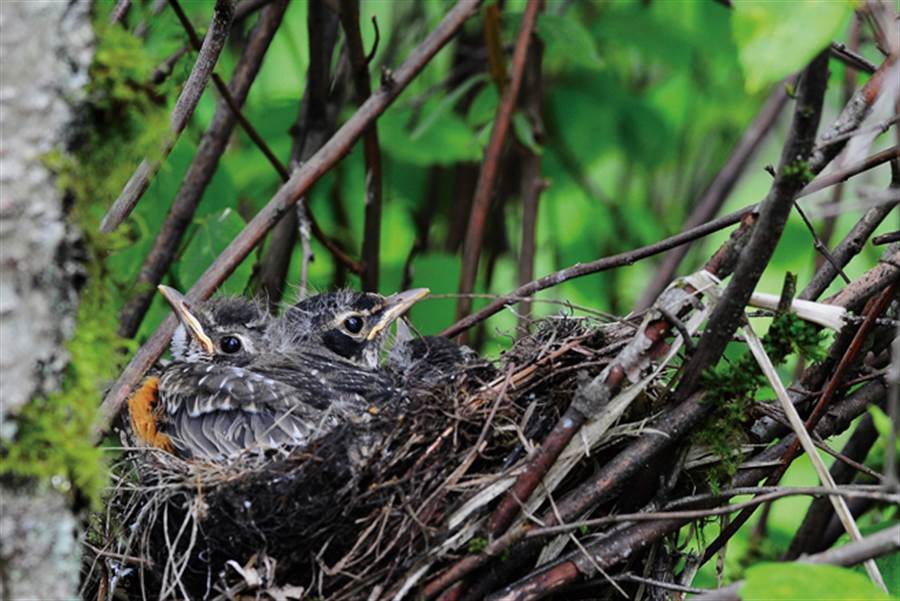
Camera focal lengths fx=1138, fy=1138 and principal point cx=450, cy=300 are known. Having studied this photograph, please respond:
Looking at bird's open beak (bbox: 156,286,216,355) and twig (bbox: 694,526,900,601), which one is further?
bird's open beak (bbox: 156,286,216,355)

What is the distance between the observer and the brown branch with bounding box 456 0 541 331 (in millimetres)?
3795

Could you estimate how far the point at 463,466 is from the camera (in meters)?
2.31

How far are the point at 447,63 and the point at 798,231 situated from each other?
5.99ft

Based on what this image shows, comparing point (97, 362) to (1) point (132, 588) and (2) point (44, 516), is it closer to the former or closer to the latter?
(2) point (44, 516)

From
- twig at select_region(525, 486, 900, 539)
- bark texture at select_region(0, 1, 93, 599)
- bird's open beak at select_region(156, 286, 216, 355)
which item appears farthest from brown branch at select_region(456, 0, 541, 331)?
bark texture at select_region(0, 1, 93, 599)

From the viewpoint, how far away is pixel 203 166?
345 centimetres

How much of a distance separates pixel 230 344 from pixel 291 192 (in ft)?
1.88

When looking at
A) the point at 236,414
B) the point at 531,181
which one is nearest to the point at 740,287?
the point at 236,414

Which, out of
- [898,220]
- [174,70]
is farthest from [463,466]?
[898,220]

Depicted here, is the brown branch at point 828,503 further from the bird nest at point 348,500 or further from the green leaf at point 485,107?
the green leaf at point 485,107

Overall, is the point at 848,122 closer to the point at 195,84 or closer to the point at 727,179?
the point at 195,84

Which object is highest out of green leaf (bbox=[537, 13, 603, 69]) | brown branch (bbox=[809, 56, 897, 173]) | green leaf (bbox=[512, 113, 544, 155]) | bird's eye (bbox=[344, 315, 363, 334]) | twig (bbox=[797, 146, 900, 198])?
brown branch (bbox=[809, 56, 897, 173])

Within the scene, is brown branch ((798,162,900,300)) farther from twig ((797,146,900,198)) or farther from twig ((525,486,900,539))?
twig ((525,486,900,539))

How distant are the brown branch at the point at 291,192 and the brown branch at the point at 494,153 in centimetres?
53
